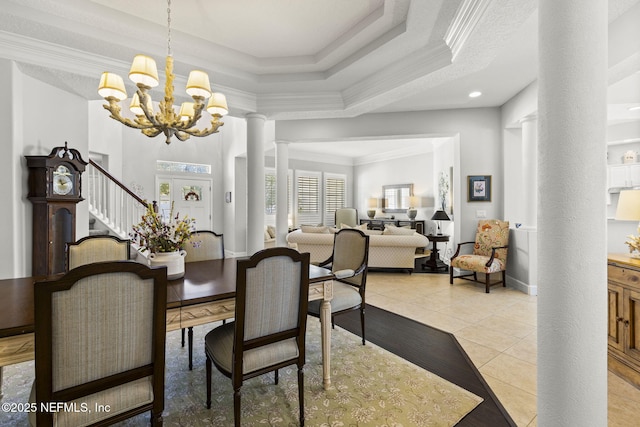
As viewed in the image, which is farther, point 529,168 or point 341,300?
point 529,168

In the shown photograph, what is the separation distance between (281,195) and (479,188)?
341 cm

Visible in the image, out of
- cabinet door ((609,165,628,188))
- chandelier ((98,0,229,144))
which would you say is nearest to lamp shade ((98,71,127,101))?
chandelier ((98,0,229,144))

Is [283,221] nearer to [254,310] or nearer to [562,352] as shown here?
[254,310]

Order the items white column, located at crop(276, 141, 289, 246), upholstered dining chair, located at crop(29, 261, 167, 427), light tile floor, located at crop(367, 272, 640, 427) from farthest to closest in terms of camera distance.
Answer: white column, located at crop(276, 141, 289, 246) → light tile floor, located at crop(367, 272, 640, 427) → upholstered dining chair, located at crop(29, 261, 167, 427)

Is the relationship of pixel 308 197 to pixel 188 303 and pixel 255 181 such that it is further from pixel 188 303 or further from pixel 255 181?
pixel 188 303

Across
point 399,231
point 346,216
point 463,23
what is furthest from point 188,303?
point 346,216

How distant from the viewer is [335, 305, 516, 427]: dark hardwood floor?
194 centimetres

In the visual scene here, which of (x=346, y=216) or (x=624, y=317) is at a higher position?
(x=346, y=216)

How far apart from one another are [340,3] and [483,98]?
3096 mm

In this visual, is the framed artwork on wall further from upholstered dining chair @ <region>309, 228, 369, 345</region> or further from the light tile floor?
upholstered dining chair @ <region>309, 228, 369, 345</region>

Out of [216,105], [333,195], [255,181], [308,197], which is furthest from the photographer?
[333,195]

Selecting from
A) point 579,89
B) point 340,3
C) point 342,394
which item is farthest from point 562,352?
point 340,3

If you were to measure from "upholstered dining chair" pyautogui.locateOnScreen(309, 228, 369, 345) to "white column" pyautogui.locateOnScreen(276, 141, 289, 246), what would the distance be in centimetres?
258

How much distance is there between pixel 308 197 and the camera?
961 cm
